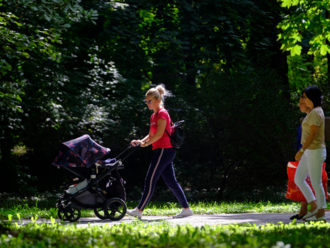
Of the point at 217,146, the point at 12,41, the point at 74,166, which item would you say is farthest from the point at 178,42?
the point at 74,166

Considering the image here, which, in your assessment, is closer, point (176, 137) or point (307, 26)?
point (176, 137)

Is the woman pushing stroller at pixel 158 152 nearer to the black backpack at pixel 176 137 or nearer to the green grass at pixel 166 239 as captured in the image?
the black backpack at pixel 176 137

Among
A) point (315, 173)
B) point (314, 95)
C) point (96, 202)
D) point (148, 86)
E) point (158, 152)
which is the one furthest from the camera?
point (148, 86)

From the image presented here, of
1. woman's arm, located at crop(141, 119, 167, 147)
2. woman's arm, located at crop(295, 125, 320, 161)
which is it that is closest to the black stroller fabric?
woman's arm, located at crop(141, 119, 167, 147)

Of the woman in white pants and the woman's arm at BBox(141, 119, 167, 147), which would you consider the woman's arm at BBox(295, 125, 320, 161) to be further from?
the woman's arm at BBox(141, 119, 167, 147)

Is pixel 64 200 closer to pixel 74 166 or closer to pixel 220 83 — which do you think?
pixel 74 166

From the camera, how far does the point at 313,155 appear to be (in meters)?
5.96

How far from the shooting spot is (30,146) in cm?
1383

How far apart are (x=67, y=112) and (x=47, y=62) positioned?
1.77m

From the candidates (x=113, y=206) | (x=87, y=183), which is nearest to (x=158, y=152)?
(x=113, y=206)

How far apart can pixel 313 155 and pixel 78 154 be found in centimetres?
345

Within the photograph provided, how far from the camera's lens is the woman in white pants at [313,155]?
5.94m

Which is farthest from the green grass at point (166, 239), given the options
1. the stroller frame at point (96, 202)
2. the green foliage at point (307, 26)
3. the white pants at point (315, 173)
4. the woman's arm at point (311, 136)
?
the green foliage at point (307, 26)

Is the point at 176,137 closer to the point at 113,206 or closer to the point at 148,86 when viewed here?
the point at 113,206
